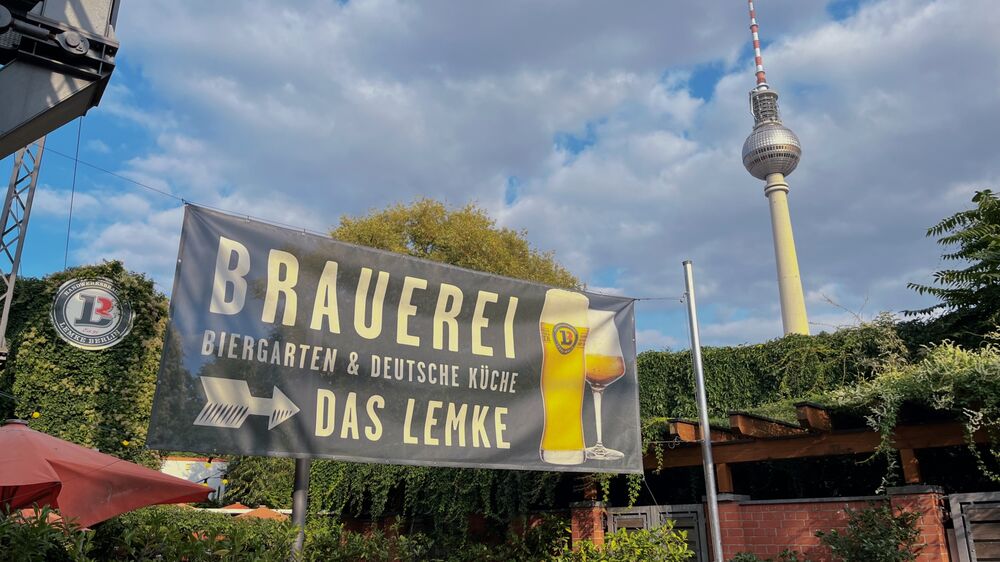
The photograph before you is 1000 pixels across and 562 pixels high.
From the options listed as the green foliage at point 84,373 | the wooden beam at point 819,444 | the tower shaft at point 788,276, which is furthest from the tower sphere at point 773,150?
the wooden beam at point 819,444

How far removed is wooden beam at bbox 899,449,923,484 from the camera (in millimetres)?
7621

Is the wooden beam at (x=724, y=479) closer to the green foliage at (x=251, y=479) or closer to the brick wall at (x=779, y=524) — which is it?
the brick wall at (x=779, y=524)

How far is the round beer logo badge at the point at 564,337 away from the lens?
7051 mm

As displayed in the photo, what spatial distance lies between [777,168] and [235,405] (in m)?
54.7

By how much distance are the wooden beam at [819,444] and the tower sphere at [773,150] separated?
4895 cm

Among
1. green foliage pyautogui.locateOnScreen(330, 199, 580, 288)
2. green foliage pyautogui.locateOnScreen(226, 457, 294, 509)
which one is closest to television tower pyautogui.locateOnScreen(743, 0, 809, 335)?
green foliage pyautogui.locateOnScreen(330, 199, 580, 288)

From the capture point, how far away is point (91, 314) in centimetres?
1612

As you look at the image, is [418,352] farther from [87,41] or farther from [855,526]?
[855,526]

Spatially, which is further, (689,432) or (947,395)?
(689,432)

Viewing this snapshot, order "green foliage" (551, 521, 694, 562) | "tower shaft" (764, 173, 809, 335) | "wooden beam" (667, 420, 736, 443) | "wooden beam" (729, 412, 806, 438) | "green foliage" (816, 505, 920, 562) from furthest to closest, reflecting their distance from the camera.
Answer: "tower shaft" (764, 173, 809, 335) < "wooden beam" (667, 420, 736, 443) < "wooden beam" (729, 412, 806, 438) < "green foliage" (551, 521, 694, 562) < "green foliage" (816, 505, 920, 562)

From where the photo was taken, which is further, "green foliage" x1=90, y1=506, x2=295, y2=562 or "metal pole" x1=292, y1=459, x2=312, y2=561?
"metal pole" x1=292, y1=459, x2=312, y2=561

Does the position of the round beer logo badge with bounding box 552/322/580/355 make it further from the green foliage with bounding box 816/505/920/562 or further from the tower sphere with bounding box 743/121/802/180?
the tower sphere with bounding box 743/121/802/180

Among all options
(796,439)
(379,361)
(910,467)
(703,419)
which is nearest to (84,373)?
(379,361)

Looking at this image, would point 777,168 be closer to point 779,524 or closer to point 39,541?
point 779,524
